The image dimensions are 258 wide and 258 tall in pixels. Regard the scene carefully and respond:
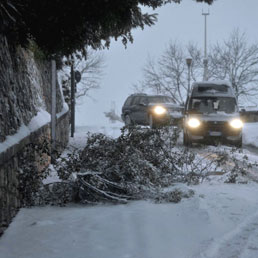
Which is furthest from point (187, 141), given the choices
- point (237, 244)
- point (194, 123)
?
point (237, 244)

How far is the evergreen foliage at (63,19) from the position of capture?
18.7ft

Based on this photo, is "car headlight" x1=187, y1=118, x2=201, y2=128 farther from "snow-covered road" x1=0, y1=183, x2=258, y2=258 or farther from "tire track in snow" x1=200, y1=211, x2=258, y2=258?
"tire track in snow" x1=200, y1=211, x2=258, y2=258

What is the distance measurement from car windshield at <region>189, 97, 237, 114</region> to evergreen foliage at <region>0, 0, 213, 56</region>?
27.9 ft

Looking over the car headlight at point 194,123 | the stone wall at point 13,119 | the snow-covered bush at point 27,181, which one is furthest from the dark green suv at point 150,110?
the snow-covered bush at point 27,181

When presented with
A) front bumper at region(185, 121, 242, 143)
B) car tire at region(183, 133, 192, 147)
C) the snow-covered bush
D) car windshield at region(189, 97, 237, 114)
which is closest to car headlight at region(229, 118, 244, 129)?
front bumper at region(185, 121, 242, 143)

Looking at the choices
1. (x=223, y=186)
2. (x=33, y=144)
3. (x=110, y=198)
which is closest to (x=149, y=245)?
(x=110, y=198)

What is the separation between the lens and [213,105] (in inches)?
595

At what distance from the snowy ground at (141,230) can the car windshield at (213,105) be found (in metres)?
8.84

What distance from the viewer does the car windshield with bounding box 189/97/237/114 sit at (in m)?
15.0

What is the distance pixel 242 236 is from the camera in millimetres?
4605

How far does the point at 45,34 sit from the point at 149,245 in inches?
140

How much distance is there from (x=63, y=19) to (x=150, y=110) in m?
15.1

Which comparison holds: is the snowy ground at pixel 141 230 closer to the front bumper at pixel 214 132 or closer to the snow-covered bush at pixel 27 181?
the snow-covered bush at pixel 27 181

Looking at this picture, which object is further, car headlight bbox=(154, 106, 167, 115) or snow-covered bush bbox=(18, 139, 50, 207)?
car headlight bbox=(154, 106, 167, 115)
